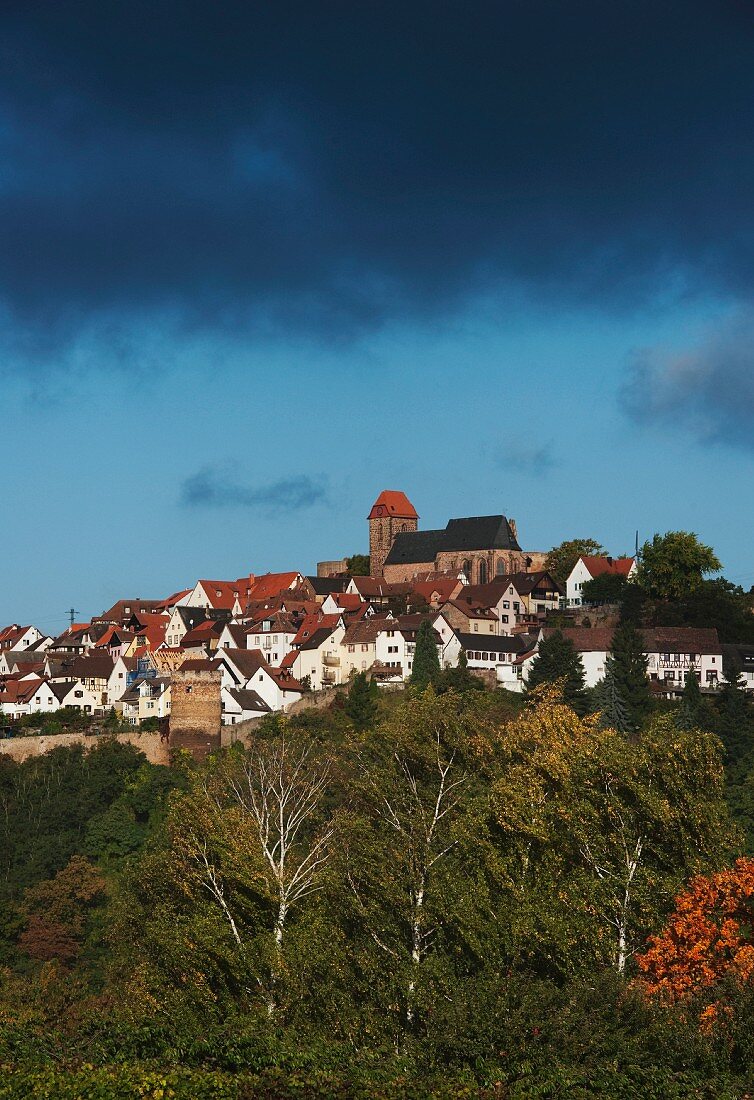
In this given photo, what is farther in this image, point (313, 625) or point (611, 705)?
point (313, 625)

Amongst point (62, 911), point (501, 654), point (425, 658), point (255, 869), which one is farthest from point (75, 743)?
point (255, 869)

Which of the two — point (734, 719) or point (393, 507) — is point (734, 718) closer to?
point (734, 719)

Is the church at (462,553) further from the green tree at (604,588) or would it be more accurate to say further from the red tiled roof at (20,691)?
the red tiled roof at (20,691)

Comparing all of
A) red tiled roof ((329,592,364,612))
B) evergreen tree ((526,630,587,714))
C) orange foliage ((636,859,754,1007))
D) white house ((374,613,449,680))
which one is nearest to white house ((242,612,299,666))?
red tiled roof ((329,592,364,612))

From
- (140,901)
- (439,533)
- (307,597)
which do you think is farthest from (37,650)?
(140,901)

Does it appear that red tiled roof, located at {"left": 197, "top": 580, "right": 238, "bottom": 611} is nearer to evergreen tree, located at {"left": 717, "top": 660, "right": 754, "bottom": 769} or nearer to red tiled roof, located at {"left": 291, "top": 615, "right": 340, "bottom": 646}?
red tiled roof, located at {"left": 291, "top": 615, "right": 340, "bottom": 646}

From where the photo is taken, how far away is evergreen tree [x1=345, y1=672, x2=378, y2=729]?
77.3 metres

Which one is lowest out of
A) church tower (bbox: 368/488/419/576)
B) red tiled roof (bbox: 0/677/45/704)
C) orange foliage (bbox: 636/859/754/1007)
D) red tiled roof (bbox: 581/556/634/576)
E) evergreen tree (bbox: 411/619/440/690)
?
orange foliage (bbox: 636/859/754/1007)

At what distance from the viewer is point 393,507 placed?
136375 millimetres

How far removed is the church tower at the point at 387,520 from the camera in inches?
5221

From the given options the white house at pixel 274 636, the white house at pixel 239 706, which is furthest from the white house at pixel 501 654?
the white house at pixel 239 706

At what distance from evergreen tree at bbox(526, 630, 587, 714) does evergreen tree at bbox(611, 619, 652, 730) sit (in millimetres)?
1902

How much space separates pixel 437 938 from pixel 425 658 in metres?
53.4

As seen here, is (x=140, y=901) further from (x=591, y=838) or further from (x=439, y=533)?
(x=439, y=533)
